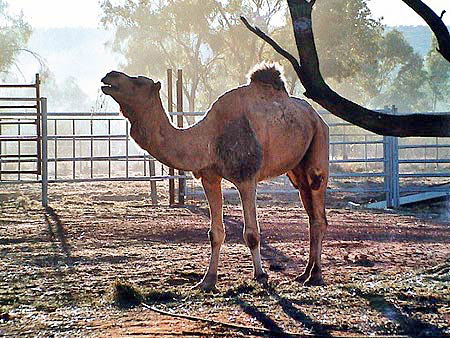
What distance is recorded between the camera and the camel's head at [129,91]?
23.6 ft

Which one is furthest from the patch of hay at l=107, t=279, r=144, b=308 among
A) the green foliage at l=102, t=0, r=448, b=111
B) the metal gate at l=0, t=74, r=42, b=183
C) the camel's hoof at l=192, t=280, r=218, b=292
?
the green foliage at l=102, t=0, r=448, b=111

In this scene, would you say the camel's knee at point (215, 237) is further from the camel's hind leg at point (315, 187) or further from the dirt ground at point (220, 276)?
the camel's hind leg at point (315, 187)

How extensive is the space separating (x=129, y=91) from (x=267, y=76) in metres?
1.51

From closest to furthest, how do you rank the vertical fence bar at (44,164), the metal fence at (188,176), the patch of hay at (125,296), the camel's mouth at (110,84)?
the patch of hay at (125,296), the camel's mouth at (110,84), the vertical fence bar at (44,164), the metal fence at (188,176)

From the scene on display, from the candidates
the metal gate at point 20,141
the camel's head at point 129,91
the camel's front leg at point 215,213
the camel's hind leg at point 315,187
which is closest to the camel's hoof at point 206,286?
the camel's front leg at point 215,213

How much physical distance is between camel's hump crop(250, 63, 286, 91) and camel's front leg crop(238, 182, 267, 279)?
111cm

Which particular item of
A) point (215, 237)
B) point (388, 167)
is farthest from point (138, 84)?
point (388, 167)

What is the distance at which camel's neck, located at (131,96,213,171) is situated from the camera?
289 inches

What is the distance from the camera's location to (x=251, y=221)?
7.59 m

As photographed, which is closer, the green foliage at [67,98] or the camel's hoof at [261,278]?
the camel's hoof at [261,278]

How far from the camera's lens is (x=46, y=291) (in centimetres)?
734

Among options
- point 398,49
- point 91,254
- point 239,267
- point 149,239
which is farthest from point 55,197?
point 398,49

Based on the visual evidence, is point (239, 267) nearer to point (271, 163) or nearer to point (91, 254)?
point (271, 163)

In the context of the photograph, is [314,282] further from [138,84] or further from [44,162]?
[44,162]
